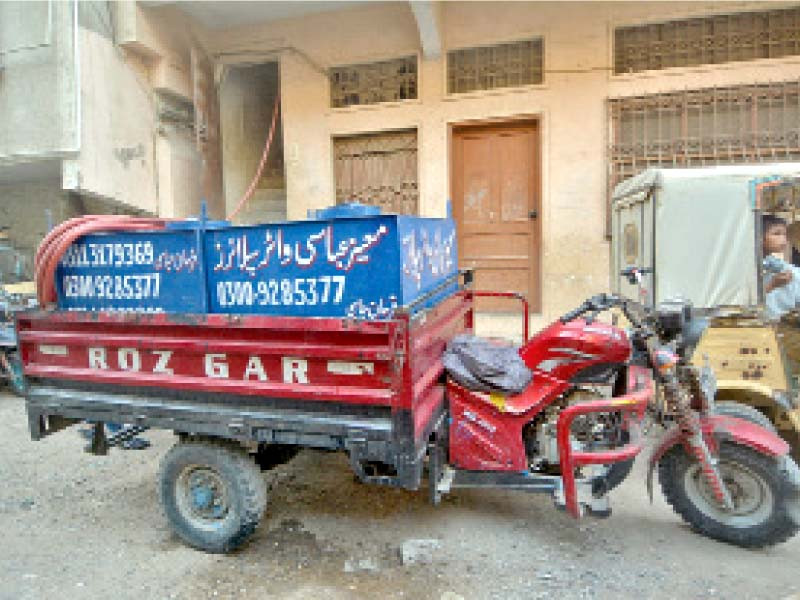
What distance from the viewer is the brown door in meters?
6.77

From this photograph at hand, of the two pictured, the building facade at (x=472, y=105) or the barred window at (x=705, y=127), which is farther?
the building facade at (x=472, y=105)

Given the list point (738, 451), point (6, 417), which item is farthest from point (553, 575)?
point (6, 417)

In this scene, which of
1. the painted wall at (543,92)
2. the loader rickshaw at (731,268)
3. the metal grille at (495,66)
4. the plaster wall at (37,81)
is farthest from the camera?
the metal grille at (495,66)

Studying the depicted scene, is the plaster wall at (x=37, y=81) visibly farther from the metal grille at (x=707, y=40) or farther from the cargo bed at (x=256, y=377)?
the metal grille at (x=707, y=40)

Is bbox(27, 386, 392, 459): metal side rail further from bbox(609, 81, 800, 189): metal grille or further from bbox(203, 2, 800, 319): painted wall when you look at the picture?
bbox(609, 81, 800, 189): metal grille

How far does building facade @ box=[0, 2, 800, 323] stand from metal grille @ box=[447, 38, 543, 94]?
0.02 metres

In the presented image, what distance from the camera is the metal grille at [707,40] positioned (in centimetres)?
588

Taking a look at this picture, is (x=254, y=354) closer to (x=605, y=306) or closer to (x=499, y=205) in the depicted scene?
(x=605, y=306)

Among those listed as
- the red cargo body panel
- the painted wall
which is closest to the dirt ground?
the red cargo body panel

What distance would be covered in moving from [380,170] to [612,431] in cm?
549

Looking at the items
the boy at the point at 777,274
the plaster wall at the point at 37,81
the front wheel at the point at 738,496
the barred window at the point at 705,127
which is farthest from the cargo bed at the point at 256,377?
the plaster wall at the point at 37,81

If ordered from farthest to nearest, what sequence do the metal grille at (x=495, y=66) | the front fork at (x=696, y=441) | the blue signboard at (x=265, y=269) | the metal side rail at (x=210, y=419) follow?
the metal grille at (x=495, y=66)
the front fork at (x=696, y=441)
the metal side rail at (x=210, y=419)
the blue signboard at (x=265, y=269)

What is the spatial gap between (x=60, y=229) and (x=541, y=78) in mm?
5869

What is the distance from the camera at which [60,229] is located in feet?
9.21
